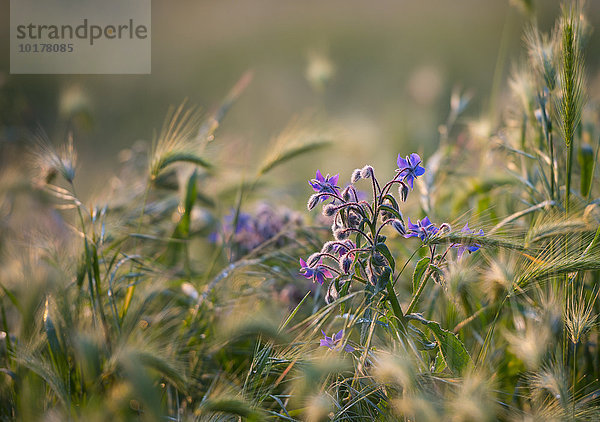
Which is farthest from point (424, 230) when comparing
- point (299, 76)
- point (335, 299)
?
point (299, 76)

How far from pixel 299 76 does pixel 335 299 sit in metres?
5.96

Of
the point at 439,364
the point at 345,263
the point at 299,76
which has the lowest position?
the point at 439,364

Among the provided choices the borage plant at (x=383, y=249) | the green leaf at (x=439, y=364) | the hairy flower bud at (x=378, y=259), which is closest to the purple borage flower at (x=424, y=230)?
the borage plant at (x=383, y=249)

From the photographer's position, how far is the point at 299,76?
7047 mm

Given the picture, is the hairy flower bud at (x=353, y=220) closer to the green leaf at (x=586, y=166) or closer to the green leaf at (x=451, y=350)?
the green leaf at (x=451, y=350)

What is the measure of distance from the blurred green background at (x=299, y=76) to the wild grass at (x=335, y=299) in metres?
0.97

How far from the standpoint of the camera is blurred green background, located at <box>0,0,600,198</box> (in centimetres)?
430

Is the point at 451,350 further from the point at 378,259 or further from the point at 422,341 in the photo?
the point at 378,259

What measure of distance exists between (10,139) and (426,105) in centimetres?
385

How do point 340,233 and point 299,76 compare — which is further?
point 299,76

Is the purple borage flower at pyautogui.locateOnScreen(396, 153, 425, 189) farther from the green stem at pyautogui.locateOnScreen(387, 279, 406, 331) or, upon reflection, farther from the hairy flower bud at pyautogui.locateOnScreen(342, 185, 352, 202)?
the green stem at pyautogui.locateOnScreen(387, 279, 406, 331)

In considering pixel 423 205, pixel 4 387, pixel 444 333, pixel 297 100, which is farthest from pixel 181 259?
pixel 297 100

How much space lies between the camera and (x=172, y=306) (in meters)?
2.30

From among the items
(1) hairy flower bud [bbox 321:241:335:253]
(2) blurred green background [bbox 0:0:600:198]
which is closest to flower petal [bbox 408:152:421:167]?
(1) hairy flower bud [bbox 321:241:335:253]
